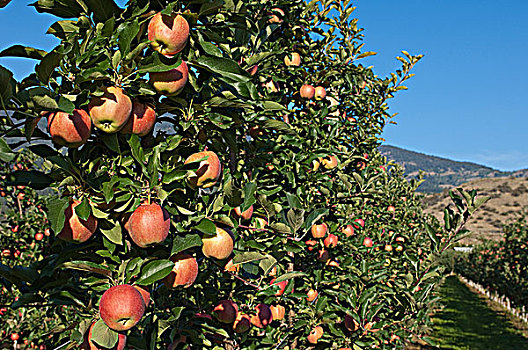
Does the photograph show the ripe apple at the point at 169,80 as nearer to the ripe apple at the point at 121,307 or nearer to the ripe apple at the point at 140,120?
the ripe apple at the point at 140,120

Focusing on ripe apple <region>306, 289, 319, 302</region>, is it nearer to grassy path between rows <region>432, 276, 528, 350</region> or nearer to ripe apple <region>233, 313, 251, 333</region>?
ripe apple <region>233, 313, 251, 333</region>

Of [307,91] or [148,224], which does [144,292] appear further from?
[307,91]

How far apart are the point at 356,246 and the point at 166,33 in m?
2.75

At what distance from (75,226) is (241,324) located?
1.28 meters

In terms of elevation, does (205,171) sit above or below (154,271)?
above

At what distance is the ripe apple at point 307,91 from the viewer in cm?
345

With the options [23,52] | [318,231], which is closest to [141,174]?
[23,52]

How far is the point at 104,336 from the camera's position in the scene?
1299 mm

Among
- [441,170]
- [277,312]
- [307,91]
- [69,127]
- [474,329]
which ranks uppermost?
[441,170]

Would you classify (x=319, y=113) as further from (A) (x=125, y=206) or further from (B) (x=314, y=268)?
(A) (x=125, y=206)

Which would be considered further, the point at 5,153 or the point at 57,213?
the point at 57,213

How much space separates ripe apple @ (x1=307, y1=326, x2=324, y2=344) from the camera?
2.98 metres

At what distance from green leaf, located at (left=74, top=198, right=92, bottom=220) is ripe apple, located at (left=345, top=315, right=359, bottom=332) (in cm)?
232

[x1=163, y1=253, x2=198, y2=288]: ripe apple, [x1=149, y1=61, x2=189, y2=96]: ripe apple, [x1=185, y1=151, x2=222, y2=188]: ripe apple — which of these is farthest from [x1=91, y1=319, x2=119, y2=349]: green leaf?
[x1=149, y1=61, x2=189, y2=96]: ripe apple
